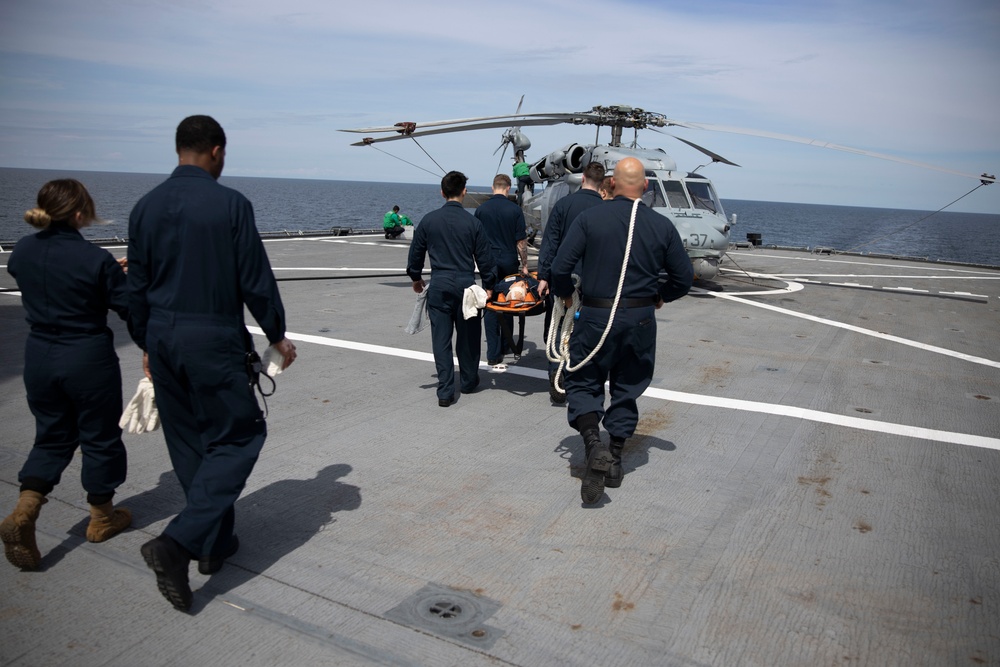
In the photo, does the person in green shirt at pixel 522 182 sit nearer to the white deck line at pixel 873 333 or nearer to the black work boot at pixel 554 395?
the white deck line at pixel 873 333

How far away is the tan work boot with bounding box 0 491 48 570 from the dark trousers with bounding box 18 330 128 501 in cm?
16

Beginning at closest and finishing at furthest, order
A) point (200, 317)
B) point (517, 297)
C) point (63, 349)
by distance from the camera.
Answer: point (200, 317)
point (63, 349)
point (517, 297)

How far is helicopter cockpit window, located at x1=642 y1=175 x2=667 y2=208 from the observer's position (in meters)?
13.3

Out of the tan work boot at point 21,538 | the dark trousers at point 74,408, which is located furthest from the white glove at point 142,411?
the tan work boot at point 21,538

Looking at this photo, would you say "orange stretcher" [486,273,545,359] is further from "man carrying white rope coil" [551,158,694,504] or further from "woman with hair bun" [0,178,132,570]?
"woman with hair bun" [0,178,132,570]

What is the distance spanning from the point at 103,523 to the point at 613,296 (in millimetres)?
3164

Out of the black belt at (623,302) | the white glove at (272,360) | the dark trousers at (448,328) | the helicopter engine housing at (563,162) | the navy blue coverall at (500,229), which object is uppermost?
the helicopter engine housing at (563,162)

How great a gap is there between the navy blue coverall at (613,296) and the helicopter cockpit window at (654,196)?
8.96 metres

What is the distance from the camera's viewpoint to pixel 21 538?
3422 millimetres

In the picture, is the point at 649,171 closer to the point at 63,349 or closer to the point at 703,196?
the point at 703,196

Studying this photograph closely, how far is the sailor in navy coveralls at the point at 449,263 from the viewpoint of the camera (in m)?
6.36

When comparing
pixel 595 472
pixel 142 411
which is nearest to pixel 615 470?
pixel 595 472

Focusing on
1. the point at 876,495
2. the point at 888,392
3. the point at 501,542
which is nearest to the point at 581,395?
the point at 501,542

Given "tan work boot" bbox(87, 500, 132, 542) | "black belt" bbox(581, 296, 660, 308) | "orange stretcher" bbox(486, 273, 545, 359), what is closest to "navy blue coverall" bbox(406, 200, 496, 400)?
"orange stretcher" bbox(486, 273, 545, 359)
